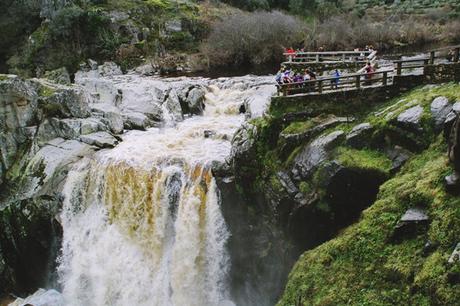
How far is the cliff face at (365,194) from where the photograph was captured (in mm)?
10359

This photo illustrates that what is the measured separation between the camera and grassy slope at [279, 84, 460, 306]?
32.2 feet

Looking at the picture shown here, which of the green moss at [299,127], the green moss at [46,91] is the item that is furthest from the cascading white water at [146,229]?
the green moss at [46,91]

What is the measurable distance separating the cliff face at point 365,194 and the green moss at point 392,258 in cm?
3

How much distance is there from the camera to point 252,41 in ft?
154

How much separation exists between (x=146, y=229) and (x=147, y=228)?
0.25ft

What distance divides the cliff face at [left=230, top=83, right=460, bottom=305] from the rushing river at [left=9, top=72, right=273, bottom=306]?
102 inches

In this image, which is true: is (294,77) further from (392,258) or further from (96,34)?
(96,34)

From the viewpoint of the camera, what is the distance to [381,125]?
576 inches

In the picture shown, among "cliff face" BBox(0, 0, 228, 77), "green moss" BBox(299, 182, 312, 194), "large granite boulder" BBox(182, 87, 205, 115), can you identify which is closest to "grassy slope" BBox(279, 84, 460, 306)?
"green moss" BBox(299, 182, 312, 194)

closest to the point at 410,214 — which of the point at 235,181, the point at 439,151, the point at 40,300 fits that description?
the point at 439,151

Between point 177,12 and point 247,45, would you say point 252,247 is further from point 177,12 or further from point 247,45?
point 177,12

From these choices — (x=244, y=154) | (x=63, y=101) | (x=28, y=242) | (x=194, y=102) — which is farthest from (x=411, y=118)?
(x=63, y=101)

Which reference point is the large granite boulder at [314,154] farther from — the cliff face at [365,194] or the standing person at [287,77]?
the standing person at [287,77]

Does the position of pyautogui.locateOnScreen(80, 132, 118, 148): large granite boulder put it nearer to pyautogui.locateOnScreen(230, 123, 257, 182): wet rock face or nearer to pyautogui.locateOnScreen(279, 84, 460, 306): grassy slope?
pyautogui.locateOnScreen(230, 123, 257, 182): wet rock face
